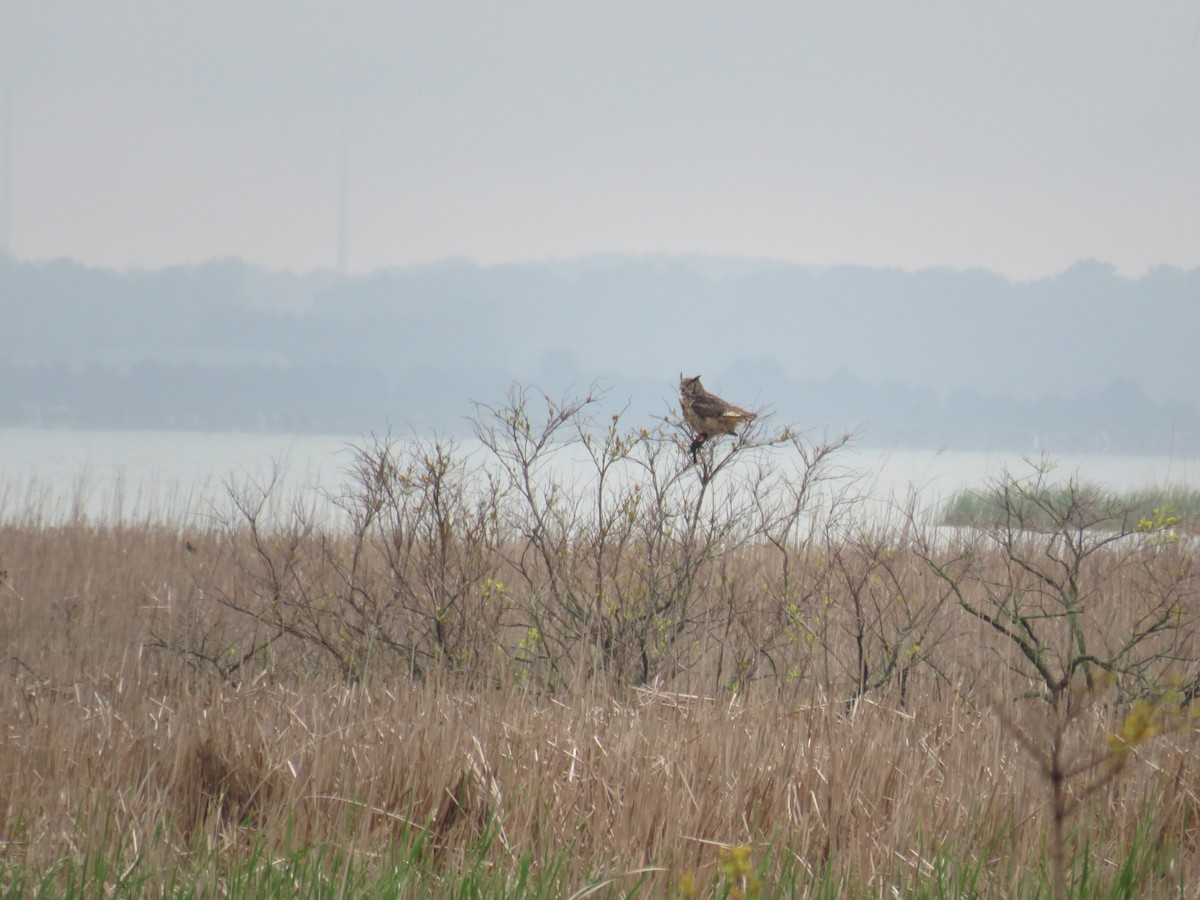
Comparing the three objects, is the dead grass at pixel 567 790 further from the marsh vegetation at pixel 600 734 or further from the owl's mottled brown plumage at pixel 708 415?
the owl's mottled brown plumage at pixel 708 415

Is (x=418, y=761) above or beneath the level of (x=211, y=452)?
beneath

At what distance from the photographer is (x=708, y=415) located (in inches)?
207

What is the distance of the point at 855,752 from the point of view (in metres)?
3.82

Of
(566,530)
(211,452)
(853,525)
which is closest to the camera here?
(566,530)

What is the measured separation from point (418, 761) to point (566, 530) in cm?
240

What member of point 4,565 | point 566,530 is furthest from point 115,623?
point 566,530

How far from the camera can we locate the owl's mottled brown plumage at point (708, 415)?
5.22 m

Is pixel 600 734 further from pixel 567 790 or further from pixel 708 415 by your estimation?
pixel 708 415

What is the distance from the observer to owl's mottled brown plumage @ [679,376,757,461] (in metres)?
5.22

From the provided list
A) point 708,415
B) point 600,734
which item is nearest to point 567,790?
point 600,734

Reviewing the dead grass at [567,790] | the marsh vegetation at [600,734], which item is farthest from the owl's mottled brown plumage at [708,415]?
the dead grass at [567,790]

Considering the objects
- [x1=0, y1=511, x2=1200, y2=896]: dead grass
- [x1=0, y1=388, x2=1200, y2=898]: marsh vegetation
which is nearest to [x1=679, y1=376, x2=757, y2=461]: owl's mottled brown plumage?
[x1=0, y1=388, x2=1200, y2=898]: marsh vegetation

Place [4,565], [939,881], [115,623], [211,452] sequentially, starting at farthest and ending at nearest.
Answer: [211,452], [4,565], [115,623], [939,881]

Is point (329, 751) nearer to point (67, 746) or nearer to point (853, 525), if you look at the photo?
point (67, 746)
